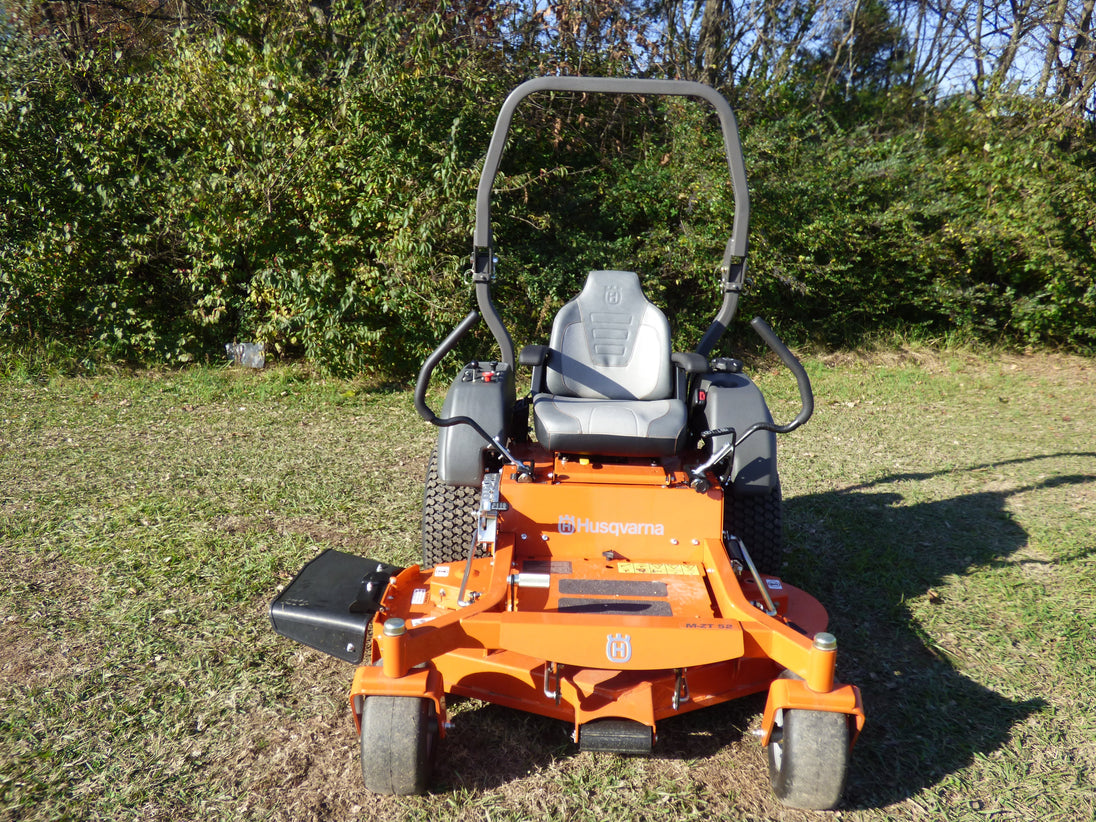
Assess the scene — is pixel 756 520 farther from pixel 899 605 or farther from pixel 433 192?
pixel 433 192

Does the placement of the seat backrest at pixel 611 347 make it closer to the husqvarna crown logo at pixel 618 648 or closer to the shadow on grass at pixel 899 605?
the shadow on grass at pixel 899 605

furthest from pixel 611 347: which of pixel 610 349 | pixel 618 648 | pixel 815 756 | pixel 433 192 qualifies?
pixel 433 192

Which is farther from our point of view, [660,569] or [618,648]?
[660,569]

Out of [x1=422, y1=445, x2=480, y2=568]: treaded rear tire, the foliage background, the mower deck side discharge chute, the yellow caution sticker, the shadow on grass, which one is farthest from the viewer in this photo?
the foliage background

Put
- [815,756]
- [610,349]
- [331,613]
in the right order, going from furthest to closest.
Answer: [610,349] → [331,613] → [815,756]

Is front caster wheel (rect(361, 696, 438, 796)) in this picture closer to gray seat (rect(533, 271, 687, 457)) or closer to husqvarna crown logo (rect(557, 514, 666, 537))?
husqvarna crown logo (rect(557, 514, 666, 537))

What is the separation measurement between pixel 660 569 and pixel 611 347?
3.97 ft

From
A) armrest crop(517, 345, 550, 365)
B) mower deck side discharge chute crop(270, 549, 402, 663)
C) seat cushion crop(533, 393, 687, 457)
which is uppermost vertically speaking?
armrest crop(517, 345, 550, 365)

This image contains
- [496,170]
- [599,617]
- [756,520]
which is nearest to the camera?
[599,617]

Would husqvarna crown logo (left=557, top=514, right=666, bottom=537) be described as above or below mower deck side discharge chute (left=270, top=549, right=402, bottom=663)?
above

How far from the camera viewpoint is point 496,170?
335cm

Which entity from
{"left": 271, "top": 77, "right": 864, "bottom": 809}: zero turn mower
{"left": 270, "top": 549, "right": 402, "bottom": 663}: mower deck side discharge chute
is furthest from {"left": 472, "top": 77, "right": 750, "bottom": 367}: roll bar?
{"left": 270, "top": 549, "right": 402, "bottom": 663}: mower deck side discharge chute

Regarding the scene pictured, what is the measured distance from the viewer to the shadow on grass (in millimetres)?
2609

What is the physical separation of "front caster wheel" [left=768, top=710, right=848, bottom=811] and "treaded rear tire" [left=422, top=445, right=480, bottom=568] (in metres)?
1.60
